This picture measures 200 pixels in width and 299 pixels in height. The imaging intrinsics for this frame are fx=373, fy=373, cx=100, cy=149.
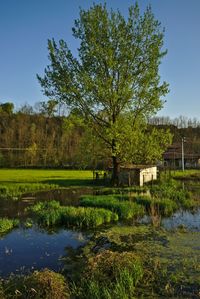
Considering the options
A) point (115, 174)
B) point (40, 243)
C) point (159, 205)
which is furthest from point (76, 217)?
point (115, 174)

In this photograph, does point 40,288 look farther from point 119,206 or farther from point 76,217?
point 119,206

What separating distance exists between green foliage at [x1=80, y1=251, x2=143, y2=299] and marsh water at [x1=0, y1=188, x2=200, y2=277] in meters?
1.73

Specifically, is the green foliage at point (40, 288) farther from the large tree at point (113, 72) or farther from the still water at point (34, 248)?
the large tree at point (113, 72)

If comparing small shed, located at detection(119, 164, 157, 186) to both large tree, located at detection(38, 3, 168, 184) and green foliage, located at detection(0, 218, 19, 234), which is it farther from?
green foliage, located at detection(0, 218, 19, 234)

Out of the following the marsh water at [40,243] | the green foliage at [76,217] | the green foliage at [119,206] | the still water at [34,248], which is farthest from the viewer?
the green foliage at [119,206]

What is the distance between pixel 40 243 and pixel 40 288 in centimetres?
591

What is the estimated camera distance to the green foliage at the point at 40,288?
8.47 m

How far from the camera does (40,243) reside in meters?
14.4

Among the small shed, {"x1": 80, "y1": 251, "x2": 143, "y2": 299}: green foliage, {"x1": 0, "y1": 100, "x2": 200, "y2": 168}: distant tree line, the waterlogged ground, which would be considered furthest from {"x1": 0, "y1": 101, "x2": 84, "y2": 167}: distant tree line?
{"x1": 80, "y1": 251, "x2": 143, "y2": 299}: green foliage

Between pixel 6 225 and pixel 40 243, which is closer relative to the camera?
pixel 40 243

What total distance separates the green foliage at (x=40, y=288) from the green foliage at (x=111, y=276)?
54cm

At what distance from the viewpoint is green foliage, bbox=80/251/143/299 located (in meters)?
8.53

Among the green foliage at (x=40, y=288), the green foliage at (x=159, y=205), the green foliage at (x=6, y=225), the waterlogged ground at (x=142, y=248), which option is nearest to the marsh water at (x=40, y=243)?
the waterlogged ground at (x=142, y=248)

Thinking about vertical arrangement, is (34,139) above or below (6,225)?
above
